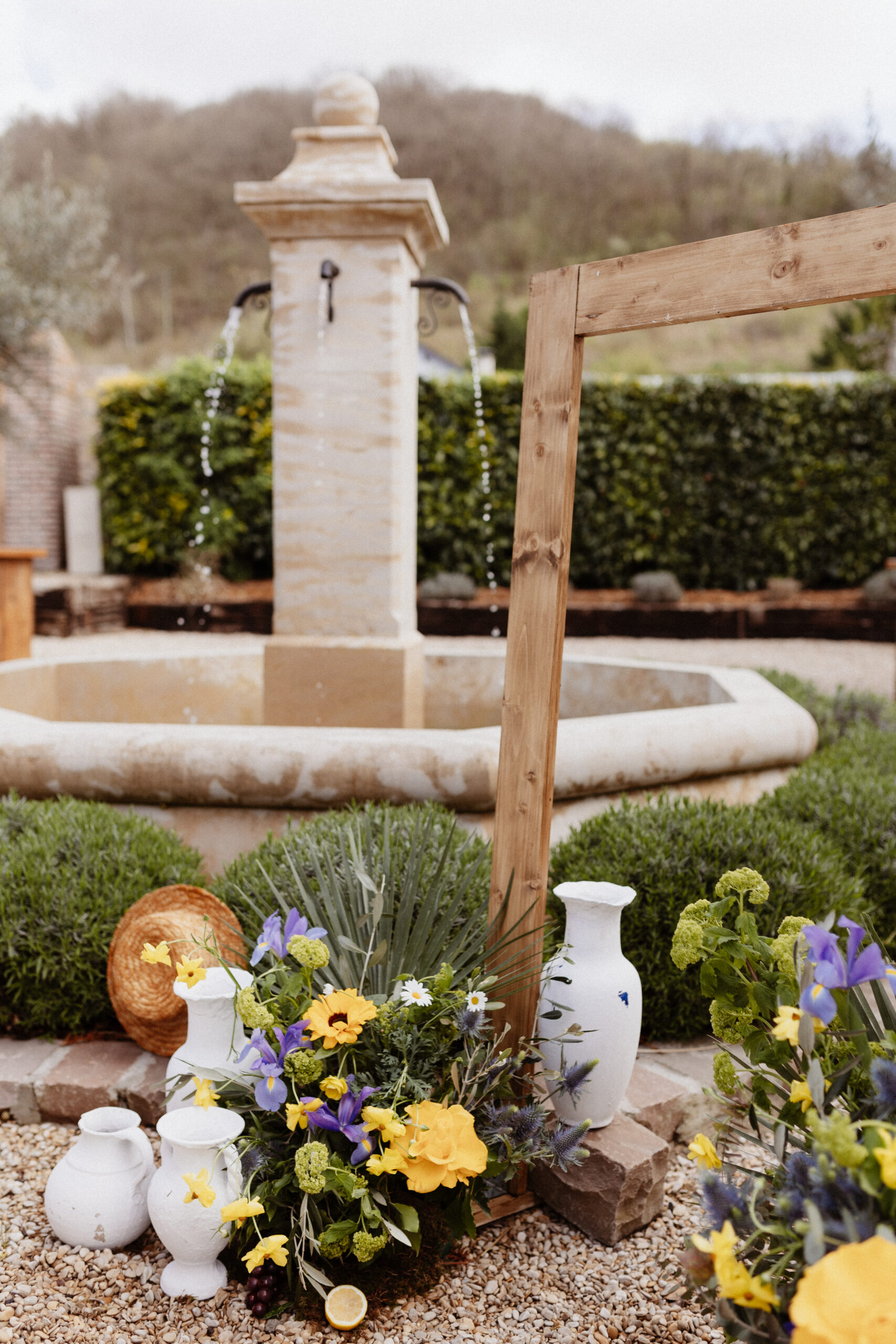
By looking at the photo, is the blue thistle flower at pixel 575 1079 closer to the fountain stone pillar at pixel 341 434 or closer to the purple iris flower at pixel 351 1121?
the purple iris flower at pixel 351 1121

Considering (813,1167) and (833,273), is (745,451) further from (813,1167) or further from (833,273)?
(813,1167)

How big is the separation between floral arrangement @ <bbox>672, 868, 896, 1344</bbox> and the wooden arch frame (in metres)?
0.41

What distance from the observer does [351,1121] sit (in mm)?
1461

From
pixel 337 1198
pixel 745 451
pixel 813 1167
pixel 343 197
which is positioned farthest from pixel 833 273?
pixel 745 451

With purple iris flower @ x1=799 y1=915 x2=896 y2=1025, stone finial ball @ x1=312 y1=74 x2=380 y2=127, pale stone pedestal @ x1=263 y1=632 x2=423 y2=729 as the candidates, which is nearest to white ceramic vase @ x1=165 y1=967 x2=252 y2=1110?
purple iris flower @ x1=799 y1=915 x2=896 y2=1025

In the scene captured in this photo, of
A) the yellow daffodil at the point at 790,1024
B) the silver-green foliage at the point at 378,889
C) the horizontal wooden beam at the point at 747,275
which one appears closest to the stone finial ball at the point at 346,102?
the horizontal wooden beam at the point at 747,275

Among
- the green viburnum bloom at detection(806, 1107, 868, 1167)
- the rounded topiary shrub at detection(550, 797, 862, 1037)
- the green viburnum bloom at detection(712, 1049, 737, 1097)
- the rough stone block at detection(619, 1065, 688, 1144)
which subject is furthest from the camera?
the rounded topiary shrub at detection(550, 797, 862, 1037)

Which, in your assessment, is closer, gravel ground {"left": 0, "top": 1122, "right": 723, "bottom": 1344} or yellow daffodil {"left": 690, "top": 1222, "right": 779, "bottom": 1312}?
yellow daffodil {"left": 690, "top": 1222, "right": 779, "bottom": 1312}

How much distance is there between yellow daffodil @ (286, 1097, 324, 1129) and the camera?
4.67 ft

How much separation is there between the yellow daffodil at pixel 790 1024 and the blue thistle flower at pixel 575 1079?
59cm

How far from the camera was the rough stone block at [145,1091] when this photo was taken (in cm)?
189

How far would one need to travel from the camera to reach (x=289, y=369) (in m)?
3.45

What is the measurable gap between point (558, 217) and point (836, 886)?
52.5 m

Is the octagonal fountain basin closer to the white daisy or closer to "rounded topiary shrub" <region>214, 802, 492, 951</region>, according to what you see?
"rounded topiary shrub" <region>214, 802, 492, 951</region>
